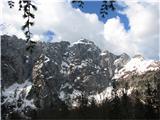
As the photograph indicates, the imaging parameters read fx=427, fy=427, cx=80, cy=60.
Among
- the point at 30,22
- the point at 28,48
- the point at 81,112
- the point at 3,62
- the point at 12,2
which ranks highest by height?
the point at 81,112

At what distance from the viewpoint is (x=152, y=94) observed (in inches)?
3967

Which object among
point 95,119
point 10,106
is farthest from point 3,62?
point 95,119

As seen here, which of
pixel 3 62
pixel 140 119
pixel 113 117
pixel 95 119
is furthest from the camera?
pixel 95 119

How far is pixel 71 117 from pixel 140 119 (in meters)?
35.3

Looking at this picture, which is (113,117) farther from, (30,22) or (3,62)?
(30,22)

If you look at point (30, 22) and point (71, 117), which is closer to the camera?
point (30, 22)

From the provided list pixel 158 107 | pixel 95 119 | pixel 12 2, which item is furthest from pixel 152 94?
pixel 12 2

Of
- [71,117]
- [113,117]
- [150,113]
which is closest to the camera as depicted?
[150,113]

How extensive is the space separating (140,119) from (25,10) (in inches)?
3344

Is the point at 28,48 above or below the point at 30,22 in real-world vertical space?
below

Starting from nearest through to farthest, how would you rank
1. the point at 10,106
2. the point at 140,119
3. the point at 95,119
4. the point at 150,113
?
the point at 10,106
the point at 150,113
the point at 140,119
the point at 95,119

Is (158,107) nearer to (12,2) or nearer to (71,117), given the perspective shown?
(71,117)

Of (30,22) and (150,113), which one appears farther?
(150,113)

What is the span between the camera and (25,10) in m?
7.73
